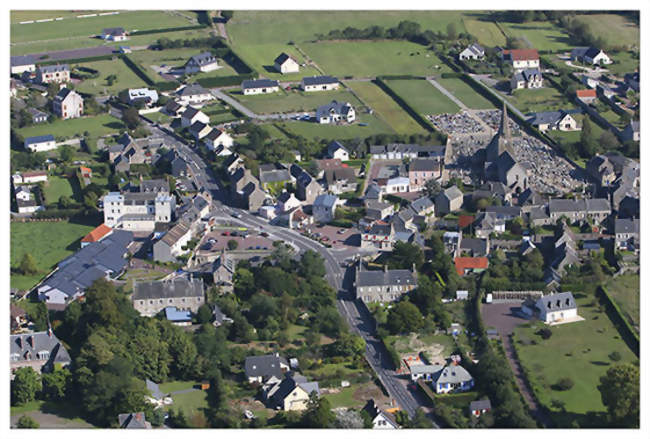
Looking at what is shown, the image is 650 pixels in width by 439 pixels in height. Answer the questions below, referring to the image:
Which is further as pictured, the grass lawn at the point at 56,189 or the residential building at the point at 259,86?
the residential building at the point at 259,86

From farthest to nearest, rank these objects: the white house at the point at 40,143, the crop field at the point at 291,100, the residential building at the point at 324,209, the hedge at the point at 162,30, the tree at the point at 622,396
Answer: the hedge at the point at 162,30
the crop field at the point at 291,100
the white house at the point at 40,143
the residential building at the point at 324,209
the tree at the point at 622,396

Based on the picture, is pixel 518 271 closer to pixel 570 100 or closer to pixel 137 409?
pixel 137 409

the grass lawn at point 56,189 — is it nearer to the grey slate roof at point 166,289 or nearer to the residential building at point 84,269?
the residential building at point 84,269

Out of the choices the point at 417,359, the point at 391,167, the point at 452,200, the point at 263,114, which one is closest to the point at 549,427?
the point at 417,359

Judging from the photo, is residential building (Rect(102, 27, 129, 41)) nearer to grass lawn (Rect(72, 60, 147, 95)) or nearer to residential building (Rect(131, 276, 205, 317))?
grass lawn (Rect(72, 60, 147, 95))

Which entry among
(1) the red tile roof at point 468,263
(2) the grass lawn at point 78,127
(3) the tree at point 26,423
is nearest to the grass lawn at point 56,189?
(2) the grass lawn at point 78,127

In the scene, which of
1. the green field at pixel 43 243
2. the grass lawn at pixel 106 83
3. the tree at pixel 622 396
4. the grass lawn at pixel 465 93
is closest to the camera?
the tree at pixel 622 396

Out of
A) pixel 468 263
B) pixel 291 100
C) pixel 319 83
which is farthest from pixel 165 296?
pixel 319 83
